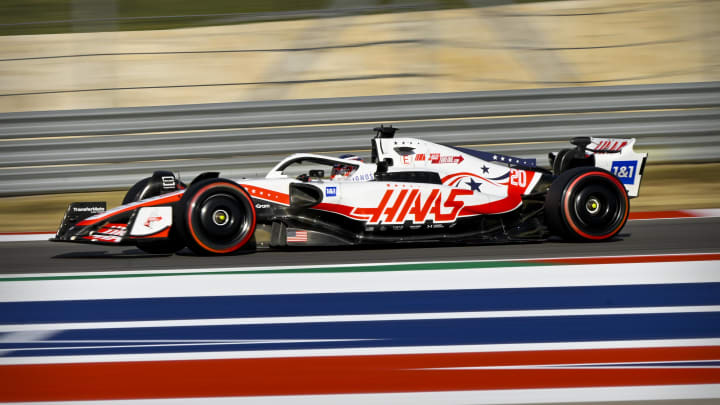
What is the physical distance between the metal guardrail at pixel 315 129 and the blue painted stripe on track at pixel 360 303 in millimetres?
5036

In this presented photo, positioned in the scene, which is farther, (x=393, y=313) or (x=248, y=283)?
(x=248, y=283)

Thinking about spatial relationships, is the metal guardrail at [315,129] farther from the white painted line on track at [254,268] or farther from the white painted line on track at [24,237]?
the white painted line on track at [254,268]

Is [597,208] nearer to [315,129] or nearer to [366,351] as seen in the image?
[366,351]

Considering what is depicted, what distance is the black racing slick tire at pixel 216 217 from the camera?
243 inches

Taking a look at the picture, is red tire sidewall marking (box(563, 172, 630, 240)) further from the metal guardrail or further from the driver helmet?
the metal guardrail

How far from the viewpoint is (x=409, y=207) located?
649cm

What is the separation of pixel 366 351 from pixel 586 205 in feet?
11.8

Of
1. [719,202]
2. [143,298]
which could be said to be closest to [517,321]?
[143,298]

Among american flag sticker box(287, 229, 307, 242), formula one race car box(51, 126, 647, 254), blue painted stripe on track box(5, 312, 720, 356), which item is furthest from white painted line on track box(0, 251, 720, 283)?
blue painted stripe on track box(5, 312, 720, 356)

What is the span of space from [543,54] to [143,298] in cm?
988

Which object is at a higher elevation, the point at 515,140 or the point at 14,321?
the point at 515,140

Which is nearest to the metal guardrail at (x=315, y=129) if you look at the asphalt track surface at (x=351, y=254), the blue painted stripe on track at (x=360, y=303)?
the asphalt track surface at (x=351, y=254)

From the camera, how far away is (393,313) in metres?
4.57

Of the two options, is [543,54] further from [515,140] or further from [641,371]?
[641,371]
